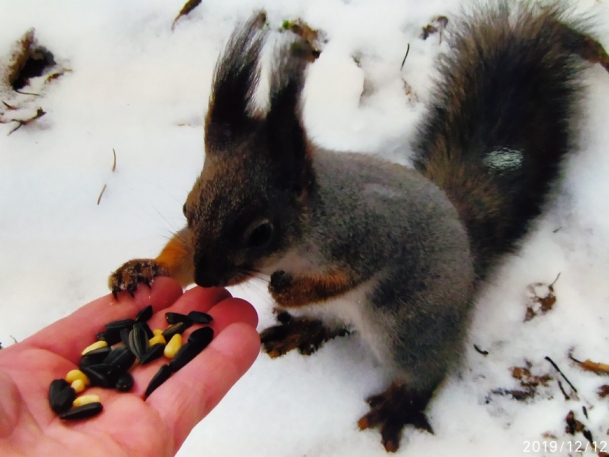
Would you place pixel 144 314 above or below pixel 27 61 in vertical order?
below

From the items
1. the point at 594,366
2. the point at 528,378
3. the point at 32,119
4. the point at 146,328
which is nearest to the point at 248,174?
the point at 146,328

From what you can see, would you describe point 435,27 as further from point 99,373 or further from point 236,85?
point 99,373

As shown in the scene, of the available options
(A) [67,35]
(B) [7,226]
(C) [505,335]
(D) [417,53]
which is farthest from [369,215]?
(A) [67,35]

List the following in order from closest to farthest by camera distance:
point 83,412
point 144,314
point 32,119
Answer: point 83,412
point 144,314
point 32,119

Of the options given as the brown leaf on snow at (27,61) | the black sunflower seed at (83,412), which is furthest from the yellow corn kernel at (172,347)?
the brown leaf on snow at (27,61)

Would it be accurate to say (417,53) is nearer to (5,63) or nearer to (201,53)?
(201,53)

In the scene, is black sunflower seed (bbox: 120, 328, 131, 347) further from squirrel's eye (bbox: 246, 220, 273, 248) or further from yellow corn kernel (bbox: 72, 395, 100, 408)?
squirrel's eye (bbox: 246, 220, 273, 248)

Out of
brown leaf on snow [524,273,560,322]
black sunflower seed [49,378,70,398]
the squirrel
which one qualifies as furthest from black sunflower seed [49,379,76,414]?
brown leaf on snow [524,273,560,322]

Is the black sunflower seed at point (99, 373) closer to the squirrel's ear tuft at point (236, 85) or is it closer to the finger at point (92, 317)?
the finger at point (92, 317)
